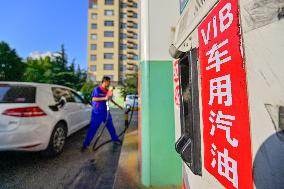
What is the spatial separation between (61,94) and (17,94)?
51.1 inches

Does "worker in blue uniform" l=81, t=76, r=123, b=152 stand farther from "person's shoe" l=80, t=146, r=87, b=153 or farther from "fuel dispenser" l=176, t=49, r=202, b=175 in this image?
"fuel dispenser" l=176, t=49, r=202, b=175

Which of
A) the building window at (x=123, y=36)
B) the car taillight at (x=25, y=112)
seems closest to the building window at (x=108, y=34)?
the building window at (x=123, y=36)

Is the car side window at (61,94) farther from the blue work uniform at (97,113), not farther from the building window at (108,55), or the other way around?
the building window at (108,55)

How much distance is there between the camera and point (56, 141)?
204 inches

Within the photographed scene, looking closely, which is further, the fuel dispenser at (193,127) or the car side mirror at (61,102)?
the car side mirror at (61,102)

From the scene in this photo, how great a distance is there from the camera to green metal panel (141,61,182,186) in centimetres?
312

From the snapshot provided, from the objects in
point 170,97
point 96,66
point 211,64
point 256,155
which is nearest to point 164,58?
point 170,97

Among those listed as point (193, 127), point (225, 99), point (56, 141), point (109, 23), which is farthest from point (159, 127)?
point (109, 23)

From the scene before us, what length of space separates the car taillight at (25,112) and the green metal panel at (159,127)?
8.07ft

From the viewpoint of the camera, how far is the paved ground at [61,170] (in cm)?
367

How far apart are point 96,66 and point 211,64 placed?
56.6 metres

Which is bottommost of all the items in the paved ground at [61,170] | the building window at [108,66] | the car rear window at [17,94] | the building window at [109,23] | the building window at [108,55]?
the paved ground at [61,170]

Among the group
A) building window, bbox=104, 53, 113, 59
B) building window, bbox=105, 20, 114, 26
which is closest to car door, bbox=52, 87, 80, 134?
building window, bbox=104, 53, 113, 59

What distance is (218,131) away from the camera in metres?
1.28
